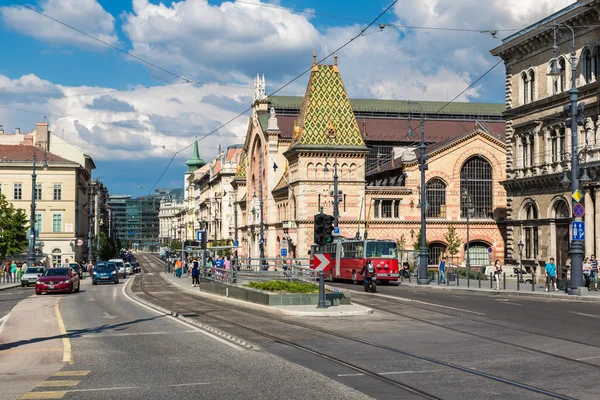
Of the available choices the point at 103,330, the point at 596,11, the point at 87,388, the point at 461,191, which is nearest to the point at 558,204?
the point at 596,11

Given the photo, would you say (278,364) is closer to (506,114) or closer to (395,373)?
(395,373)


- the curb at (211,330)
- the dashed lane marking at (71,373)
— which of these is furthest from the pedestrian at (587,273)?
the dashed lane marking at (71,373)

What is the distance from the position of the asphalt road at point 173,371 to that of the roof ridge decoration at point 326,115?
6174cm

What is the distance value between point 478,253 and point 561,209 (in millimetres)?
30695

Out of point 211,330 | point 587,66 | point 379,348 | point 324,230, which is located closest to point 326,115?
point 587,66

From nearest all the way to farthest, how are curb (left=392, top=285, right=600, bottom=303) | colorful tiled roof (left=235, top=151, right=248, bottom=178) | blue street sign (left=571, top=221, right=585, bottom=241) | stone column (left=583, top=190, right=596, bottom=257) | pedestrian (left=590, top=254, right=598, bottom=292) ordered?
1. curb (left=392, top=285, right=600, bottom=303)
2. blue street sign (left=571, top=221, right=585, bottom=241)
3. pedestrian (left=590, top=254, right=598, bottom=292)
4. stone column (left=583, top=190, right=596, bottom=257)
5. colorful tiled roof (left=235, top=151, right=248, bottom=178)

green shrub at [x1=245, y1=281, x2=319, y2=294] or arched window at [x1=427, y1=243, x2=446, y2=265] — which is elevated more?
arched window at [x1=427, y1=243, x2=446, y2=265]

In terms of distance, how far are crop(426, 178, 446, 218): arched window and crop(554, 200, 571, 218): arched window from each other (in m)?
29.6

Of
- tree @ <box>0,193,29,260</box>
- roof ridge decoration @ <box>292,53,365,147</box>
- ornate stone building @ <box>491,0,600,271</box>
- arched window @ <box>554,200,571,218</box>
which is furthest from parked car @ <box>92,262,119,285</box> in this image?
arched window @ <box>554,200,571,218</box>

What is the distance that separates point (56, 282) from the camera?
41344 mm

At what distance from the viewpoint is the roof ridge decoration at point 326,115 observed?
82.2m

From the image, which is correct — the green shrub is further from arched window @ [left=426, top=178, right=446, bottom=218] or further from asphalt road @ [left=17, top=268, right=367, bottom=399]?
arched window @ [left=426, top=178, right=446, bottom=218]

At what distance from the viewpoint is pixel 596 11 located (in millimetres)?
45875

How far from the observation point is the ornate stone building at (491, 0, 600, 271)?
156 ft
